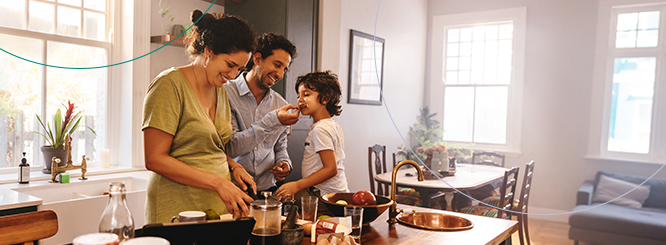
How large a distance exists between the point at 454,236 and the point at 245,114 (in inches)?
34.9

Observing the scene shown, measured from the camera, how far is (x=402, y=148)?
1708 mm

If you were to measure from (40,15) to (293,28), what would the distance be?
1.77 meters

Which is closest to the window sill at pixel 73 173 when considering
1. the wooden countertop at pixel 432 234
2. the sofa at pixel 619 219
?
the wooden countertop at pixel 432 234

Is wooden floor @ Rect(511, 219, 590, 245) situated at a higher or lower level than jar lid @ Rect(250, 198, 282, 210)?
lower

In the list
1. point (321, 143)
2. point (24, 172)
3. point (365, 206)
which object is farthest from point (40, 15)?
point (24, 172)

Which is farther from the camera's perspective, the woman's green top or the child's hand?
the child's hand

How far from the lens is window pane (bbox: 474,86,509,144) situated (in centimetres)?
122

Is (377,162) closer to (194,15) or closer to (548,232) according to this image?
(548,232)

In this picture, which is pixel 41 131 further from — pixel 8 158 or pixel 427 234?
pixel 427 234

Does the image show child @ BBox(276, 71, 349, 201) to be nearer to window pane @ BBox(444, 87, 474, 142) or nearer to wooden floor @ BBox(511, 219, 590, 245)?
window pane @ BBox(444, 87, 474, 142)

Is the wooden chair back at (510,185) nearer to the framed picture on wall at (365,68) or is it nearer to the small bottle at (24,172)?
the framed picture on wall at (365,68)

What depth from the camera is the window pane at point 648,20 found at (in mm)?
1049

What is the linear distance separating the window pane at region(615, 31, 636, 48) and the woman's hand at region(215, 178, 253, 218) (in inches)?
40.4

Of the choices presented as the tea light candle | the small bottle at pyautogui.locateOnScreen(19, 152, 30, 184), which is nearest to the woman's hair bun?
the small bottle at pyautogui.locateOnScreen(19, 152, 30, 184)
